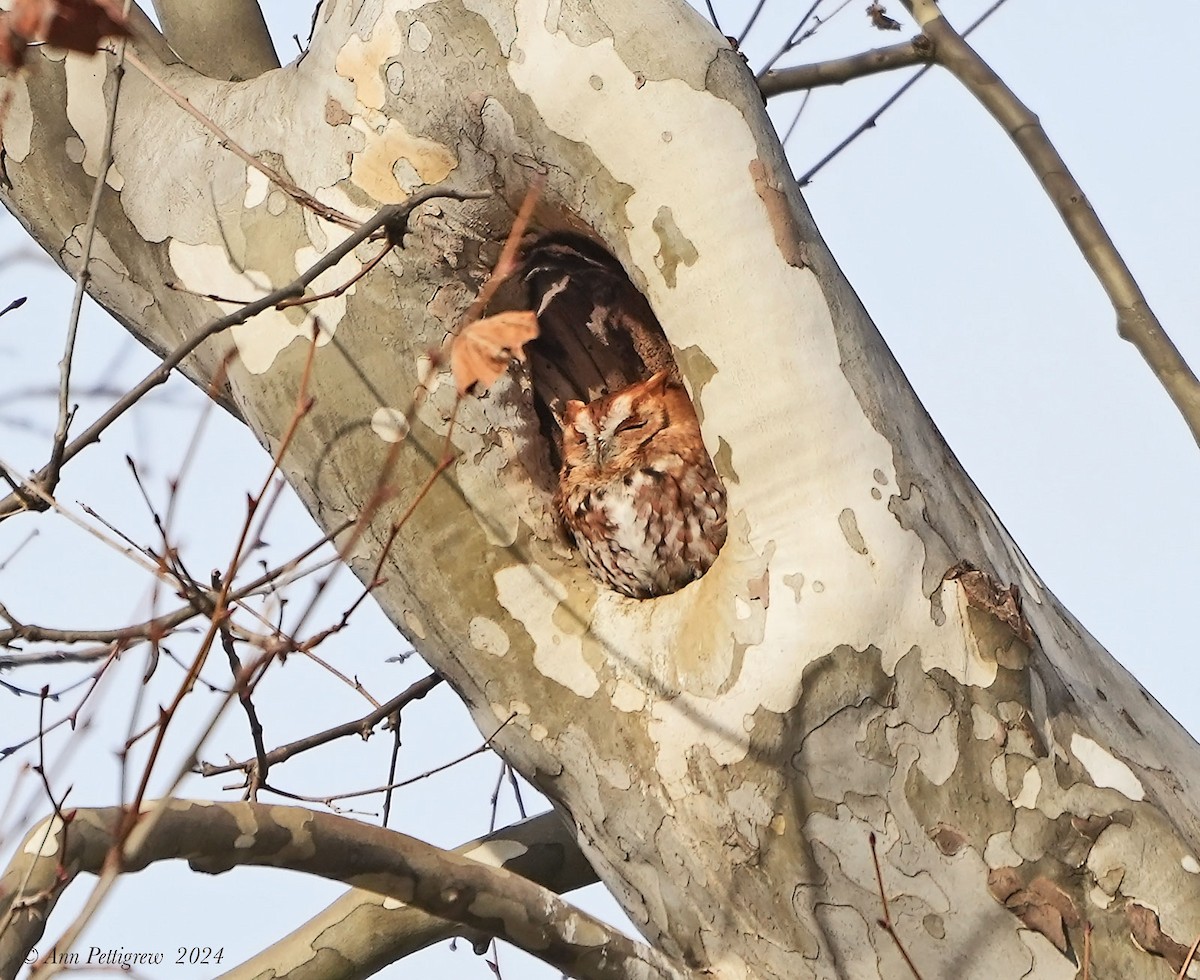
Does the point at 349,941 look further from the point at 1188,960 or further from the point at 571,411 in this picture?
the point at 571,411

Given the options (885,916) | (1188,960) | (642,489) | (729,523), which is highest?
(642,489)

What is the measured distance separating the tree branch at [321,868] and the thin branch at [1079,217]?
1.28m

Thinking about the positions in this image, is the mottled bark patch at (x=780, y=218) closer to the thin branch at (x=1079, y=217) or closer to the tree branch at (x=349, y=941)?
the thin branch at (x=1079, y=217)

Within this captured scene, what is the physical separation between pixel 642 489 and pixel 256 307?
5.11ft

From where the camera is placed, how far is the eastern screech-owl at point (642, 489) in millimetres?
3205

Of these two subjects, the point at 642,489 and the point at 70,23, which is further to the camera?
the point at 642,489

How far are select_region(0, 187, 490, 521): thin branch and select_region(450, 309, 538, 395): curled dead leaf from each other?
10.6 inches

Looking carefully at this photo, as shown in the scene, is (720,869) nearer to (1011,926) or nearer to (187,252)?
(1011,926)

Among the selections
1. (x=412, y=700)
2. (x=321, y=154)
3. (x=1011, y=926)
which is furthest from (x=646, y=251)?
(x=412, y=700)

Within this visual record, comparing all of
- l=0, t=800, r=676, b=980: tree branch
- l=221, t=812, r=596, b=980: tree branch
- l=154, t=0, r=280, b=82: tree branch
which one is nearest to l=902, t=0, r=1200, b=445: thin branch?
l=0, t=800, r=676, b=980: tree branch

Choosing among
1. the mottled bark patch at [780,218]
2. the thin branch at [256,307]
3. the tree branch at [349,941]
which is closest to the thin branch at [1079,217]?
the mottled bark patch at [780,218]

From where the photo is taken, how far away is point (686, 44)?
220 centimetres

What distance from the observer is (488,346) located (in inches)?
Result: 69.7

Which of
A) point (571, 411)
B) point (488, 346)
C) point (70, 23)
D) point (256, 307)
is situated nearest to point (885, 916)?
point (488, 346)
